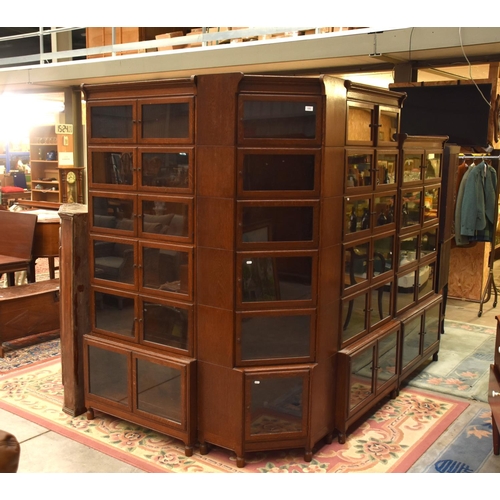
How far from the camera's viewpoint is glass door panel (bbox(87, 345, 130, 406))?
365cm

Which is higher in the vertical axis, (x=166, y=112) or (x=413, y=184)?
(x=166, y=112)

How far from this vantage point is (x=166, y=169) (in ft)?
11.0

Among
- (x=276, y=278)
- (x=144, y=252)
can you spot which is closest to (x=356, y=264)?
(x=276, y=278)

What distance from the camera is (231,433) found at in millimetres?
3332

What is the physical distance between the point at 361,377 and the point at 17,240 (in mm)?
3817

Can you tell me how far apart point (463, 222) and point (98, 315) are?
410cm

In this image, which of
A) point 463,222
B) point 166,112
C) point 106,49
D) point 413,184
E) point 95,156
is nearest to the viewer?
point 166,112

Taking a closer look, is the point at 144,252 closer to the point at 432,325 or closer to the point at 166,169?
the point at 166,169

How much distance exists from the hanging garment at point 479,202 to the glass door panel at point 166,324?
12.8 ft

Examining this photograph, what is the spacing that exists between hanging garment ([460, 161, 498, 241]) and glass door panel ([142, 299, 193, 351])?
12.8 ft

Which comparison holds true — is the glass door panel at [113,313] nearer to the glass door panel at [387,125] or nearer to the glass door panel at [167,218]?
the glass door panel at [167,218]

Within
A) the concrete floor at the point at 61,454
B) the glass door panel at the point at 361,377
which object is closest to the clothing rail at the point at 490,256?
the concrete floor at the point at 61,454

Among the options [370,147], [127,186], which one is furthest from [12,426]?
[370,147]

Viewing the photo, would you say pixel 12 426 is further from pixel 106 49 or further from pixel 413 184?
pixel 106 49
